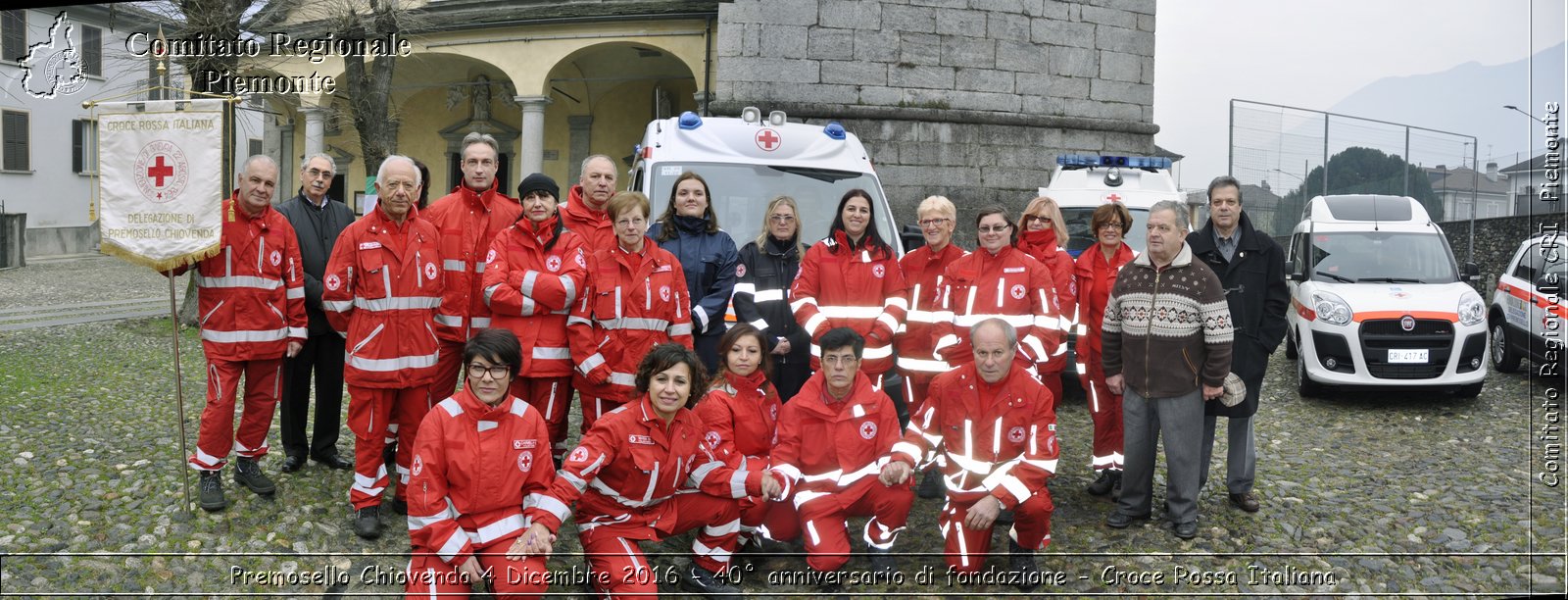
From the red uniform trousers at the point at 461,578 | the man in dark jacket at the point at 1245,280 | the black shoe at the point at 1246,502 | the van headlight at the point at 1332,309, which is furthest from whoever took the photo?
the van headlight at the point at 1332,309

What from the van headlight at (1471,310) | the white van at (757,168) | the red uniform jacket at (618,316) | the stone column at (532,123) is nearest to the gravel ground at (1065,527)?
the red uniform jacket at (618,316)

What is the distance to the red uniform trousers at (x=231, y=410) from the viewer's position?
477 cm

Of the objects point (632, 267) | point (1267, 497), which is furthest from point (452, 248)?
point (1267, 497)

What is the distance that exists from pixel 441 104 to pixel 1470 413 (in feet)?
71.8

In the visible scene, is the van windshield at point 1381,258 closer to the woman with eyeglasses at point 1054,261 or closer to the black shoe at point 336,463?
the woman with eyeglasses at point 1054,261

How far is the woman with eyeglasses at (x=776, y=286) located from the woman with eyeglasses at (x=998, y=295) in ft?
2.77

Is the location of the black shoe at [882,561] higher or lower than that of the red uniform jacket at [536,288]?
lower

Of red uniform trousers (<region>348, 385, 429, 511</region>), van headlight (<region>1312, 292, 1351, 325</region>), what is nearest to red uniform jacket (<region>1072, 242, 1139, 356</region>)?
red uniform trousers (<region>348, 385, 429, 511</region>)

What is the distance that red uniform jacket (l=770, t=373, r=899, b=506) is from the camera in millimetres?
4547

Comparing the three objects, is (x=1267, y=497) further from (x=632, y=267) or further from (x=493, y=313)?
(x=493, y=313)

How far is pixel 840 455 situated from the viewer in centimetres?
455

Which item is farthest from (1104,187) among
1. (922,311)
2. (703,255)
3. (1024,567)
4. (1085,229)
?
(1024,567)

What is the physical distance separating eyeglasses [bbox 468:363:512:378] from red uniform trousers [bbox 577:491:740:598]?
0.77 metres

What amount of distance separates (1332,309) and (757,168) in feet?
18.7
